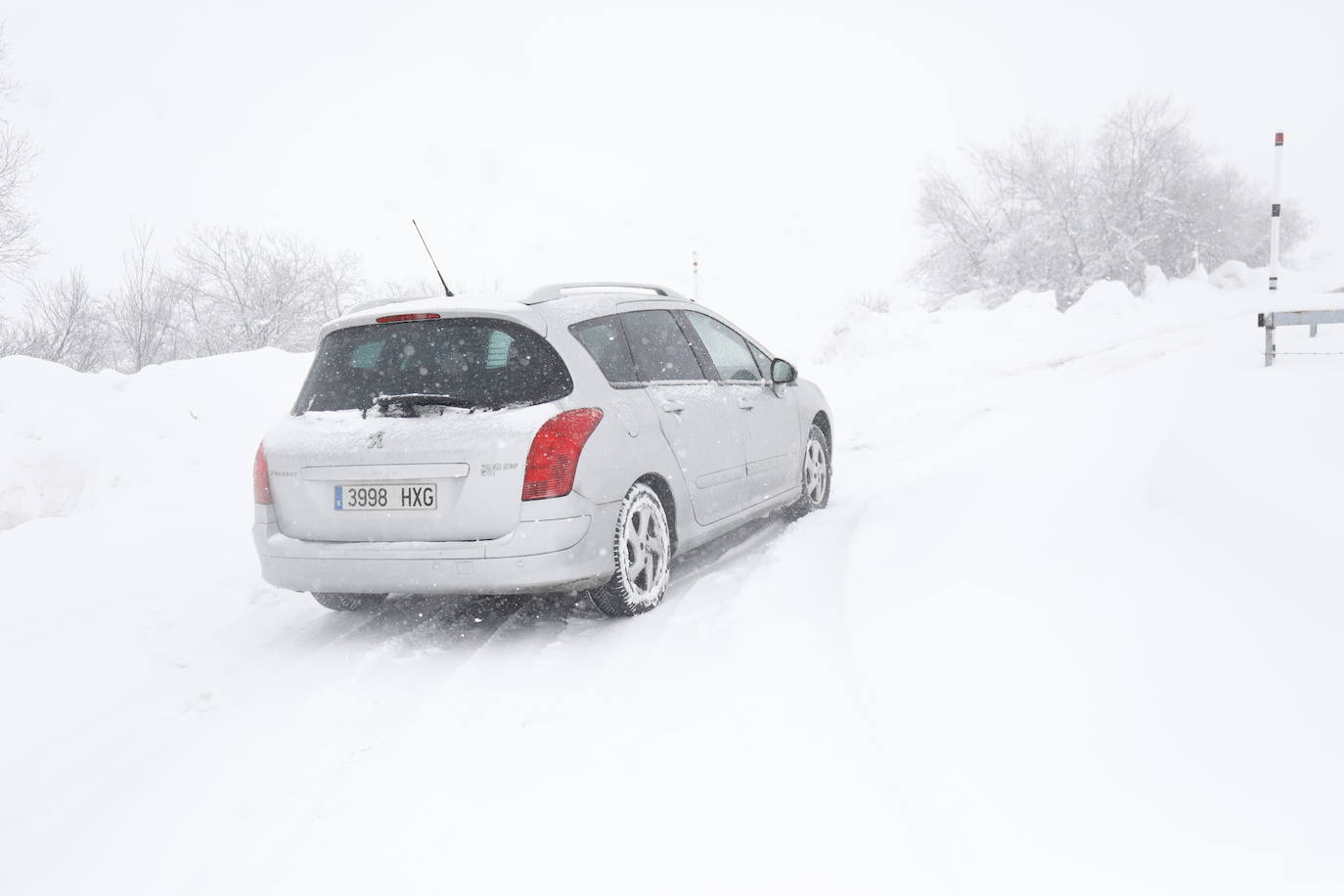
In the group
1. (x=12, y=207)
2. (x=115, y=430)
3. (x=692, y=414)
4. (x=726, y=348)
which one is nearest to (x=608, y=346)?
(x=692, y=414)

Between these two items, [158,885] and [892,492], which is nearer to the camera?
[158,885]

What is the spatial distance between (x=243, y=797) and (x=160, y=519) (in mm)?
5165

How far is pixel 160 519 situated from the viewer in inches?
285

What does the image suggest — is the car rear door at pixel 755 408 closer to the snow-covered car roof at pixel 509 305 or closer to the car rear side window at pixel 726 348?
the car rear side window at pixel 726 348

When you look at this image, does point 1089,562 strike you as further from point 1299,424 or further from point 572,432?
point 572,432

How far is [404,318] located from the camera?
175 inches

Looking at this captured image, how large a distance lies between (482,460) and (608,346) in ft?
3.43

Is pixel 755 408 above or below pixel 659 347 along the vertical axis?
below

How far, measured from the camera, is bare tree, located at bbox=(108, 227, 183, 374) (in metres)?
16.2

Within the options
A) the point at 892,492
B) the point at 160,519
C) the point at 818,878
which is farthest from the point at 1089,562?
the point at 160,519

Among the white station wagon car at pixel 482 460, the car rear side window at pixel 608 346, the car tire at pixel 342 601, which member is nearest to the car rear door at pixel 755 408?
the white station wagon car at pixel 482 460

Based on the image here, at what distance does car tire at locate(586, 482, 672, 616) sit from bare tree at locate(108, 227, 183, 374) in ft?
48.4

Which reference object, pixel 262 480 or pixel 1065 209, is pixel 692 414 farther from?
pixel 1065 209

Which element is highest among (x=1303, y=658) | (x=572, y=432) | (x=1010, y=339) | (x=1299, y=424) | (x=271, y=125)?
(x=271, y=125)
